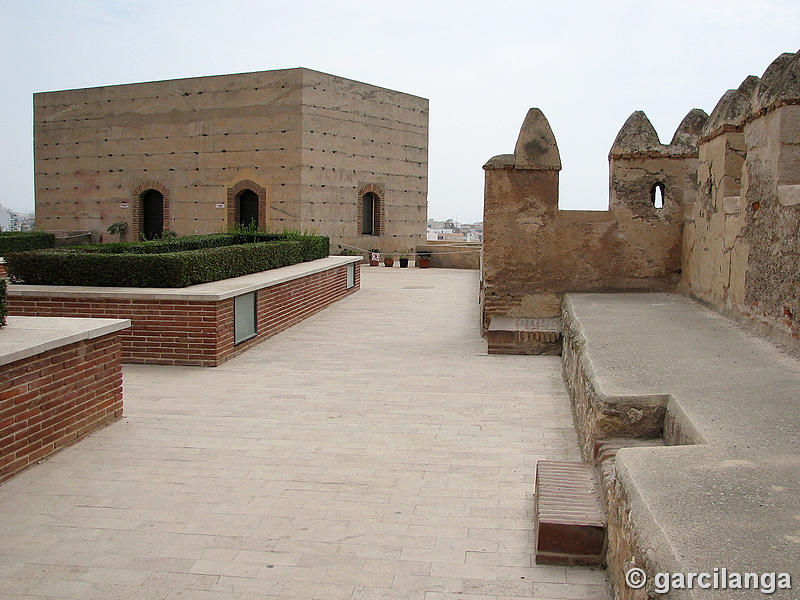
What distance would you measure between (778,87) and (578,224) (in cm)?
414

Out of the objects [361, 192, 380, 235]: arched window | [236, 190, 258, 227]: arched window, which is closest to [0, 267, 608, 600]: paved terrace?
[236, 190, 258, 227]: arched window

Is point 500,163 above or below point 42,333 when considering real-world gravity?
above

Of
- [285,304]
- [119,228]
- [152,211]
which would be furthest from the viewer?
[152,211]

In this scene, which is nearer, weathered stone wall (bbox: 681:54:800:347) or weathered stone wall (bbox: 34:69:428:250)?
weathered stone wall (bbox: 681:54:800:347)

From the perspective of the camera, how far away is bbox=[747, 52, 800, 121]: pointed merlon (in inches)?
212

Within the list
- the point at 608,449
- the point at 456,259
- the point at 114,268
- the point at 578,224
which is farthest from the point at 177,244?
the point at 456,259

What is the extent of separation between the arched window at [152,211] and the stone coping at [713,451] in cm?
2265

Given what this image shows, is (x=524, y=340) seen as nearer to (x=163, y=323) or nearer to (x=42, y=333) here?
(x=163, y=323)

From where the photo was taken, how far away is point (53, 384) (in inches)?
207

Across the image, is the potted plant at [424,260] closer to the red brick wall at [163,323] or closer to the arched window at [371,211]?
the arched window at [371,211]

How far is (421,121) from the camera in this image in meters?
27.8

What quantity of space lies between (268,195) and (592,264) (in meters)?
16.2

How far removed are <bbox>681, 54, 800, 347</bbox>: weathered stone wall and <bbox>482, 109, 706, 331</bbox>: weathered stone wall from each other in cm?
140

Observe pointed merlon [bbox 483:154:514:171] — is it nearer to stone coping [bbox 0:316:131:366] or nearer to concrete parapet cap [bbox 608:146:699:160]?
concrete parapet cap [bbox 608:146:699:160]
